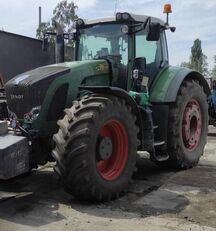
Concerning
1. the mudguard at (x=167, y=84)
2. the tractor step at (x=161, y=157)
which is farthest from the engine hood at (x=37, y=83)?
the tractor step at (x=161, y=157)

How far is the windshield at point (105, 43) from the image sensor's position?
23.9 ft

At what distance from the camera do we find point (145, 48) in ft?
24.9

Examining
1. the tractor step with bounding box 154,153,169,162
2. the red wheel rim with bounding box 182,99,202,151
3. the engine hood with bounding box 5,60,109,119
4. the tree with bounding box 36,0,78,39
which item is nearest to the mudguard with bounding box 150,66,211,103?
the red wheel rim with bounding box 182,99,202,151

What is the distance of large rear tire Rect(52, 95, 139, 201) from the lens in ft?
17.8

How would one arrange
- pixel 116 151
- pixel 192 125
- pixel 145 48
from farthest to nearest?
pixel 192 125
pixel 145 48
pixel 116 151

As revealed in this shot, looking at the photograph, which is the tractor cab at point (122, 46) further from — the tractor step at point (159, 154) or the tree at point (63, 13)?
the tree at point (63, 13)

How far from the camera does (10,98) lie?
6.35 metres

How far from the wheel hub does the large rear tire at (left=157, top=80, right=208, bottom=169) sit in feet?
6.08

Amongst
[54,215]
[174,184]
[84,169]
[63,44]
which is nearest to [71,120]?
[84,169]

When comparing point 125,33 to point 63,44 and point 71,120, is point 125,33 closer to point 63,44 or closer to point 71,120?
point 63,44

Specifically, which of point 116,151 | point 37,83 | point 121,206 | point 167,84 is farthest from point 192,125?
point 37,83

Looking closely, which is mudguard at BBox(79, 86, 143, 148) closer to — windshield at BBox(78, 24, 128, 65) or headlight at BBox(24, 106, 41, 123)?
headlight at BBox(24, 106, 41, 123)

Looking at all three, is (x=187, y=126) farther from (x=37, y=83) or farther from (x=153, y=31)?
(x=37, y=83)

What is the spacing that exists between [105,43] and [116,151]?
1.95m
